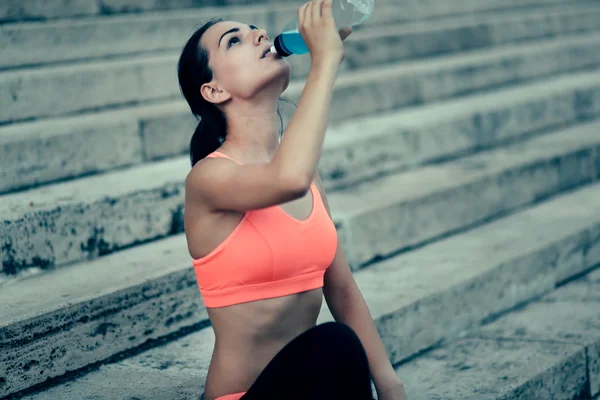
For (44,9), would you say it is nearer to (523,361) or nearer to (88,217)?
(88,217)

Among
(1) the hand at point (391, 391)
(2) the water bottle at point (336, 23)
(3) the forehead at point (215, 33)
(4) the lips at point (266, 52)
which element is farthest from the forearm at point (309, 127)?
(1) the hand at point (391, 391)

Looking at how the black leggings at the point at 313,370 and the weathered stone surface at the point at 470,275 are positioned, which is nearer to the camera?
the black leggings at the point at 313,370

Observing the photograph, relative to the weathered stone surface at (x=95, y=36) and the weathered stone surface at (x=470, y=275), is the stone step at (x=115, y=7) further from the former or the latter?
the weathered stone surface at (x=470, y=275)

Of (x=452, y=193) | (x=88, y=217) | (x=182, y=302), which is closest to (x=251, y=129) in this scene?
(x=182, y=302)

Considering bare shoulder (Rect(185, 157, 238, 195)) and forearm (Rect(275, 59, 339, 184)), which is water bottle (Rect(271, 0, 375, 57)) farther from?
bare shoulder (Rect(185, 157, 238, 195))

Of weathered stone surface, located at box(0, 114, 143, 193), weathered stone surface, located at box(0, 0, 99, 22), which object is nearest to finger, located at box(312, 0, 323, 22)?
weathered stone surface, located at box(0, 114, 143, 193)

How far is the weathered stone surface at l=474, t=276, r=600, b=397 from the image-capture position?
3.34m

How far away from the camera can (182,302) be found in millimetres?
3043

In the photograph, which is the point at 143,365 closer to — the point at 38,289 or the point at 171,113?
the point at 38,289

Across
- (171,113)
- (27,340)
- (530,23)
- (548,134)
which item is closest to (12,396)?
(27,340)

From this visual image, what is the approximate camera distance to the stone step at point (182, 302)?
263 cm

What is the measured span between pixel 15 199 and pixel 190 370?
→ 105 centimetres

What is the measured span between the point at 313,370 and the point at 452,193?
2364 millimetres

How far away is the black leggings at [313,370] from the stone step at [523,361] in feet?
2.91
